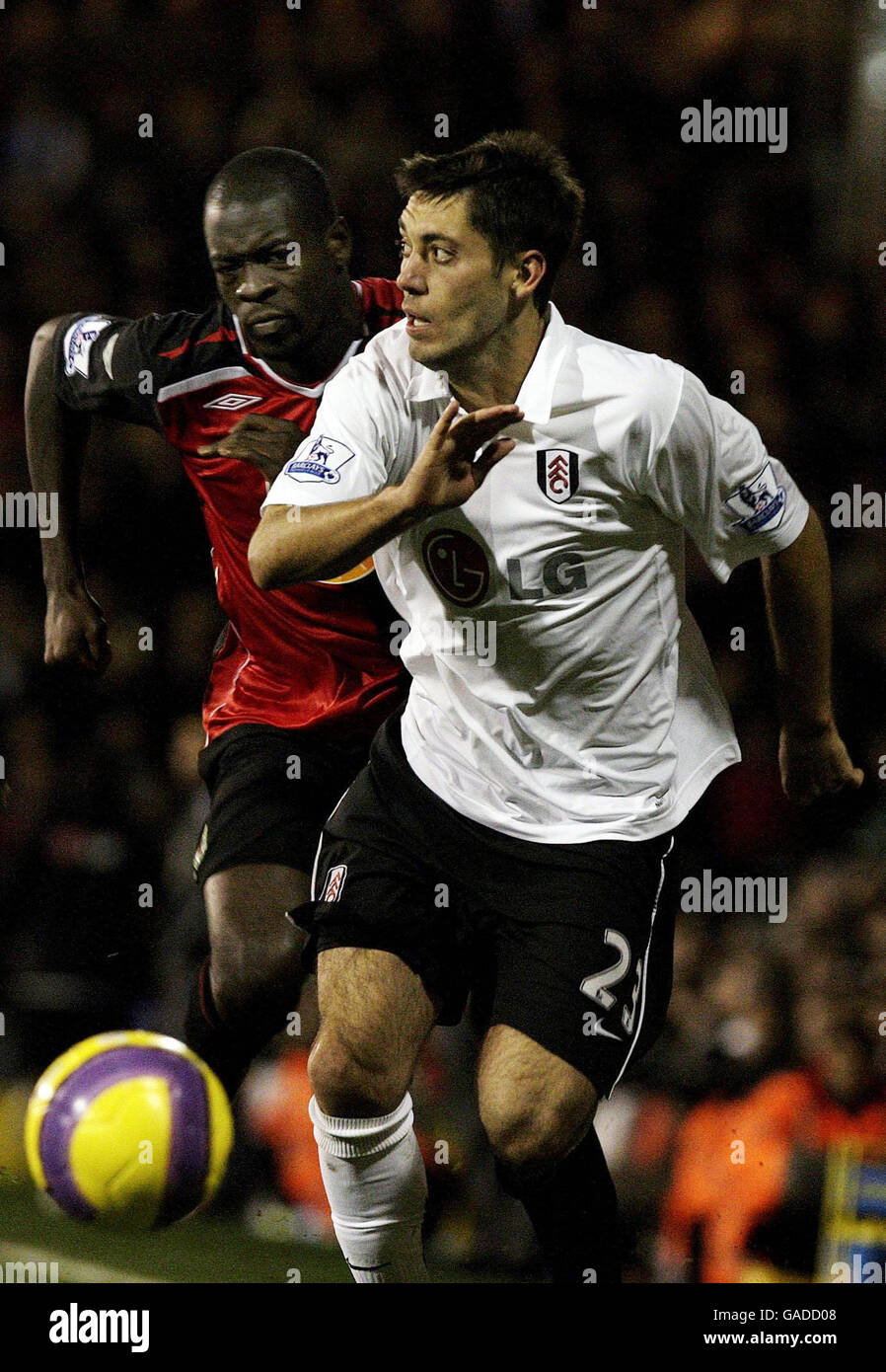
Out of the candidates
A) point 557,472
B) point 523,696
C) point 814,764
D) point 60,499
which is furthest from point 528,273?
point 60,499

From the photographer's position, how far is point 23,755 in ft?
15.2

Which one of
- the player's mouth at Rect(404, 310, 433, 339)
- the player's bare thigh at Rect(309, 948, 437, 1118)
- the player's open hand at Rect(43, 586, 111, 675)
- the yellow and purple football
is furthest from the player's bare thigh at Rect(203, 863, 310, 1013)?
the player's mouth at Rect(404, 310, 433, 339)

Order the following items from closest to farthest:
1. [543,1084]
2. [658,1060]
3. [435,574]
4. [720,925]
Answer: [543,1084] < [435,574] < [658,1060] < [720,925]

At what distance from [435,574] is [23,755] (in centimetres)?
214

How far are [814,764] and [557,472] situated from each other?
73 cm

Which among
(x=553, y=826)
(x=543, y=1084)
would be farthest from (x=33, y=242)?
(x=543, y=1084)

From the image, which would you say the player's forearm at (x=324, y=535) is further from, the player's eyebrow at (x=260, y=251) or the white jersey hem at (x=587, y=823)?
the player's eyebrow at (x=260, y=251)

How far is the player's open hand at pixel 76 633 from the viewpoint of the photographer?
136 inches

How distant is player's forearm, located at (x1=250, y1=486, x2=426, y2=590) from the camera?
8.15ft

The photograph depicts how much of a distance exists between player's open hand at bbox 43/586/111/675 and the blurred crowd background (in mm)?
879

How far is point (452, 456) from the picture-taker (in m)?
2.46

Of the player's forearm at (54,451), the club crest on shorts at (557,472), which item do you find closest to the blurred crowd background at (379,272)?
the player's forearm at (54,451)

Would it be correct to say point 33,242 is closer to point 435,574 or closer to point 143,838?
point 143,838

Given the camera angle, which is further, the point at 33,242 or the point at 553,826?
the point at 33,242
